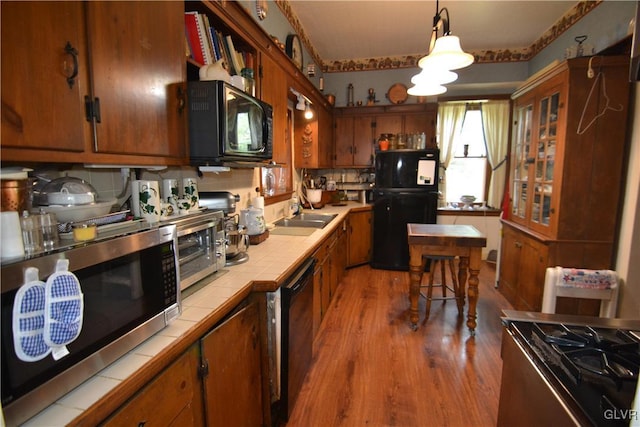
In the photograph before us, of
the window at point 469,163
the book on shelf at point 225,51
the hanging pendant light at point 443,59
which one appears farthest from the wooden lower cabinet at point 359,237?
the book on shelf at point 225,51

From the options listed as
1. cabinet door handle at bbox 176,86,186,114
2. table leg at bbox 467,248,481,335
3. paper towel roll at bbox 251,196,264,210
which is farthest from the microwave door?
table leg at bbox 467,248,481,335

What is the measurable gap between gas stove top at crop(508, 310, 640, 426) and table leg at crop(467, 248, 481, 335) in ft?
5.08

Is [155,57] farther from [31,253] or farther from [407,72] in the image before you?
[407,72]

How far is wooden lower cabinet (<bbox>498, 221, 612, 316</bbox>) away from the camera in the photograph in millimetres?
2553

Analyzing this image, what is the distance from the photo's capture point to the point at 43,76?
0.80 m

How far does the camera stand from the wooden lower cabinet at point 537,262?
2.55 m

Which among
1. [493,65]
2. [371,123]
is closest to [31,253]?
[371,123]

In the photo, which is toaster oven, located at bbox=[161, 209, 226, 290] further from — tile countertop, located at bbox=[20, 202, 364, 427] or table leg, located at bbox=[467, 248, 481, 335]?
table leg, located at bbox=[467, 248, 481, 335]

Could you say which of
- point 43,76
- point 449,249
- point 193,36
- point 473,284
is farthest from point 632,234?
point 43,76

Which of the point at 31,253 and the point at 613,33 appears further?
the point at 613,33

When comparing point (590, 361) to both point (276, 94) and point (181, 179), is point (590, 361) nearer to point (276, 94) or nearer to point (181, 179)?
point (181, 179)

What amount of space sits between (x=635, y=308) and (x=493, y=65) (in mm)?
3564

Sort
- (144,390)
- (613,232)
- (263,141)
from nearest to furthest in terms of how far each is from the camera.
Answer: (144,390) → (263,141) → (613,232)

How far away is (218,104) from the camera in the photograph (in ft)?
4.72
